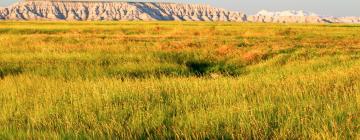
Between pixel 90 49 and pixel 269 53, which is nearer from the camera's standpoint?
pixel 269 53

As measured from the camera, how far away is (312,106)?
28.0 feet

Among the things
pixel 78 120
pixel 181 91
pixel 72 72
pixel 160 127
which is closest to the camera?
pixel 160 127

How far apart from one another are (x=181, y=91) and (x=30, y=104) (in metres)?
3.30

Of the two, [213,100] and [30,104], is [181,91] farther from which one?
[30,104]

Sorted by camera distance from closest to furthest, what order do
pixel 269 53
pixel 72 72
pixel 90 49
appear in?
pixel 72 72
pixel 269 53
pixel 90 49

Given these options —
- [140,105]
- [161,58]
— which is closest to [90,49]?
[161,58]

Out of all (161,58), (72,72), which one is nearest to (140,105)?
(72,72)

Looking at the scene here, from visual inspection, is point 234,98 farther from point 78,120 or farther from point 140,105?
point 78,120

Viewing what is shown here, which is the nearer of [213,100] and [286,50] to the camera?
[213,100]

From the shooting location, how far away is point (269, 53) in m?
27.8

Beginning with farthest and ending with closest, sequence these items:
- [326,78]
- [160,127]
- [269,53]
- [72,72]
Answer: [269,53] < [72,72] < [326,78] < [160,127]

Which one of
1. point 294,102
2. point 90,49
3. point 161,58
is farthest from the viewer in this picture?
point 90,49

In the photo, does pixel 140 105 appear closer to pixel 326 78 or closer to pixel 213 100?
pixel 213 100

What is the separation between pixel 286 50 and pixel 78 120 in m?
22.3
